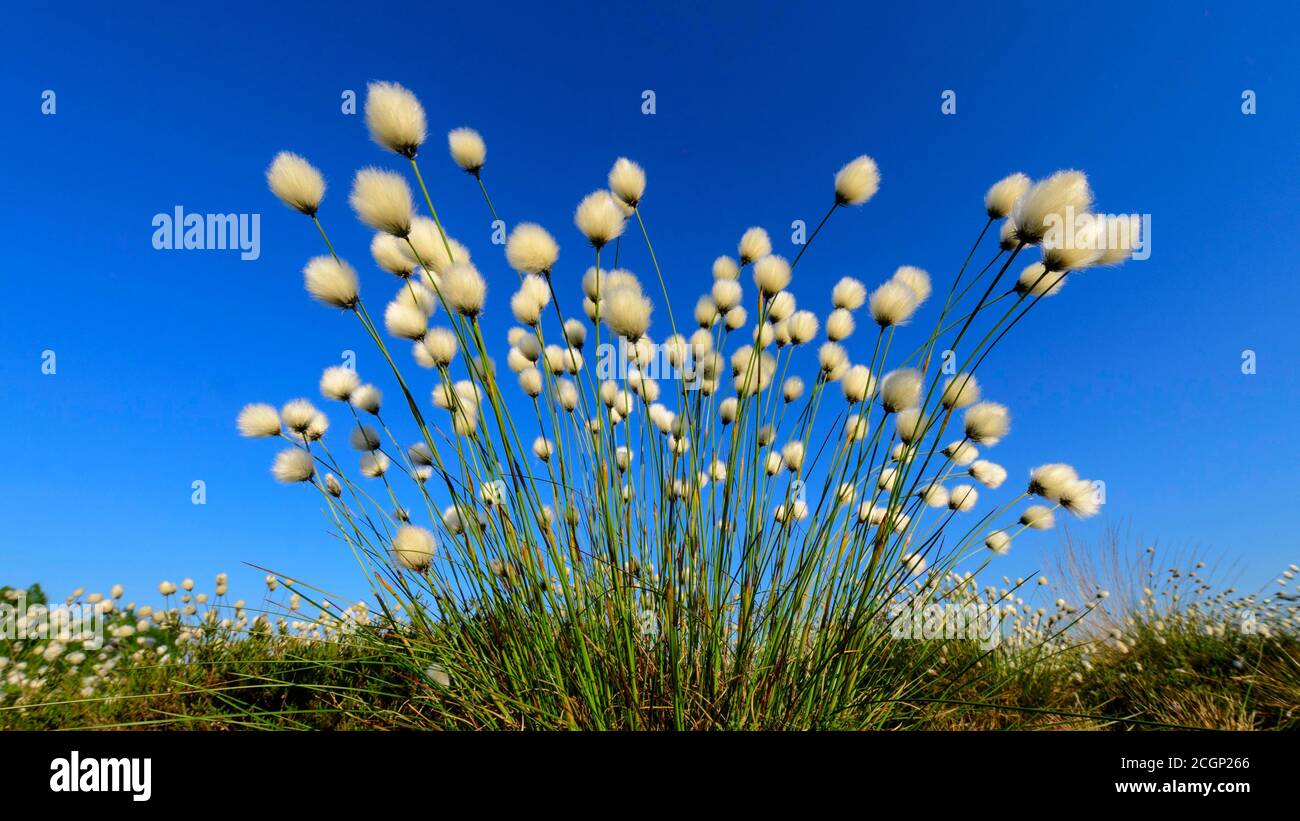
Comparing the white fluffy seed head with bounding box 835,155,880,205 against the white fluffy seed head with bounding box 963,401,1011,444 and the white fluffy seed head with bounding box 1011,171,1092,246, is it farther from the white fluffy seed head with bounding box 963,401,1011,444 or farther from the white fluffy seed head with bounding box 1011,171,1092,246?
the white fluffy seed head with bounding box 963,401,1011,444

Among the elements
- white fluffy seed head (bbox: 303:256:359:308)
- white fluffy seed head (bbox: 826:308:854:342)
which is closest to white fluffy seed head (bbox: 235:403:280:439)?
white fluffy seed head (bbox: 303:256:359:308)

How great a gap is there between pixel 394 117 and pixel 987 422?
244 cm

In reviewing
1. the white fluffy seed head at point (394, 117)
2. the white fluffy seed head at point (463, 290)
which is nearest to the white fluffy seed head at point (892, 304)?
the white fluffy seed head at point (463, 290)

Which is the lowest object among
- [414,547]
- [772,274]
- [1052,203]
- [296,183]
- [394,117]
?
[414,547]

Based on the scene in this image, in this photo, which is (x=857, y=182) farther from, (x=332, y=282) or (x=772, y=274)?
(x=332, y=282)

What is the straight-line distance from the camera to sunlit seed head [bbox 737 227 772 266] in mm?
2891

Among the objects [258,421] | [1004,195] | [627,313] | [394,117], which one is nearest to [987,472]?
[1004,195]

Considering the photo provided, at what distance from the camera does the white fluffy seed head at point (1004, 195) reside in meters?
2.17

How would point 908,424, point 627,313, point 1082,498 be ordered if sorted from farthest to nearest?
point 1082,498, point 908,424, point 627,313

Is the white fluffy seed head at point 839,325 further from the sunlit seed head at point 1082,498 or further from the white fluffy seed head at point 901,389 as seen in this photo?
the sunlit seed head at point 1082,498

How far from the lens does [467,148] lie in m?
2.33

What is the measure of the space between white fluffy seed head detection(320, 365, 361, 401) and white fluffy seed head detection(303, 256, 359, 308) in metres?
0.63

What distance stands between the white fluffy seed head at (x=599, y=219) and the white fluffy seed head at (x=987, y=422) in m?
1.56
